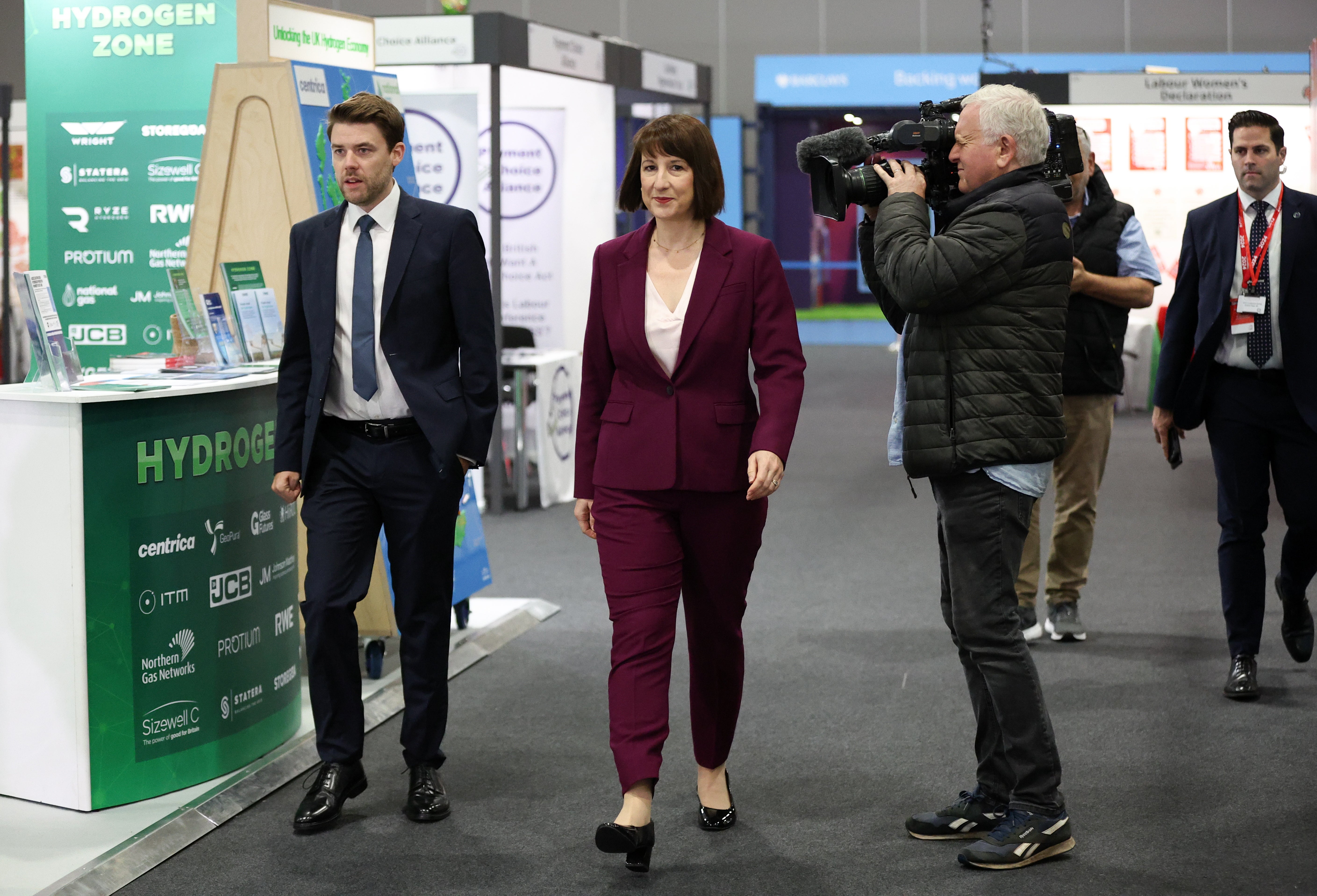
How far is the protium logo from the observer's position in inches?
128

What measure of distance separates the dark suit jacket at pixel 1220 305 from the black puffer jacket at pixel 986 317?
1.32 meters

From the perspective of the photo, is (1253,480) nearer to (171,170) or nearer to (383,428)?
(383,428)

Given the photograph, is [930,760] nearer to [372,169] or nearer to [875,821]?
[875,821]

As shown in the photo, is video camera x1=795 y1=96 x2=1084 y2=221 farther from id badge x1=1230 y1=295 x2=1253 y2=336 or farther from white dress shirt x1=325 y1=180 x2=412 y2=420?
id badge x1=1230 y1=295 x2=1253 y2=336

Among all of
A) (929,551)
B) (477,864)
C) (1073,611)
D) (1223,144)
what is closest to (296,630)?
(477,864)

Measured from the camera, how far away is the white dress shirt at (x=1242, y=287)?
3928mm

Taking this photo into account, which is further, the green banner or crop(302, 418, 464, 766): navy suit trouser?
the green banner

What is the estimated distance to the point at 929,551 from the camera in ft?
21.3

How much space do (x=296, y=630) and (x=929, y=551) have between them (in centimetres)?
350

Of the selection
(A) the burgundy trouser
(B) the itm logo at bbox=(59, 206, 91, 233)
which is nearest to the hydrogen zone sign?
(A) the burgundy trouser

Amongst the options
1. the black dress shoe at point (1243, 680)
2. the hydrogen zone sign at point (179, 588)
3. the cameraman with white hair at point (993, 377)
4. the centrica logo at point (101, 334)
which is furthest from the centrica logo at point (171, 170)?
the black dress shoe at point (1243, 680)

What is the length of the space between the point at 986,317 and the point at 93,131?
3602 mm

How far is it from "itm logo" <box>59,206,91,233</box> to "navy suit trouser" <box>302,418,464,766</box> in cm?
250

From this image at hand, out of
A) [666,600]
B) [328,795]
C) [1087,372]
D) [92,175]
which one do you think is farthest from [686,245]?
[92,175]
